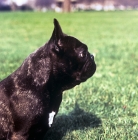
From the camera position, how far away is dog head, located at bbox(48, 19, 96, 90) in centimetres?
315

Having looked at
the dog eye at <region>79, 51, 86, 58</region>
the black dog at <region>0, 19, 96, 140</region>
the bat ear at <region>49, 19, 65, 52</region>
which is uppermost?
the bat ear at <region>49, 19, 65, 52</region>

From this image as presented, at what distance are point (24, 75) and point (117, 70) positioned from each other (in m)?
4.92

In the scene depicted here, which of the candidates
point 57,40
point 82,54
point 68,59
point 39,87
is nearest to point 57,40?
point 57,40

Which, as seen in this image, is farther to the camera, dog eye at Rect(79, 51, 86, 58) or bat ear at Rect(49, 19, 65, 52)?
dog eye at Rect(79, 51, 86, 58)

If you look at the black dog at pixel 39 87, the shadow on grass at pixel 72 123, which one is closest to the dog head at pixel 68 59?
the black dog at pixel 39 87

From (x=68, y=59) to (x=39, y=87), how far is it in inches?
16.0

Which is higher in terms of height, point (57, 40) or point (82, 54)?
point (57, 40)

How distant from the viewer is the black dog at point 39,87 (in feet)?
10.0

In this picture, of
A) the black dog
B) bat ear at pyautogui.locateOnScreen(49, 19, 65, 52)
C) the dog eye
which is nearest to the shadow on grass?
the black dog

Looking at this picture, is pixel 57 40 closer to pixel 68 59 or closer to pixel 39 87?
pixel 68 59

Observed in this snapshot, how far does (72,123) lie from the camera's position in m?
4.46

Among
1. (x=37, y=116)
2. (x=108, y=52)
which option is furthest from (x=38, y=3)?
(x=37, y=116)

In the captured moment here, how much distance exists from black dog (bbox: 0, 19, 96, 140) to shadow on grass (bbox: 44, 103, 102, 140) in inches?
36.9

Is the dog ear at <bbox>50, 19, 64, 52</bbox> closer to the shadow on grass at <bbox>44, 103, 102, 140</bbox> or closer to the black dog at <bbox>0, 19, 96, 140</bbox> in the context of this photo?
the black dog at <bbox>0, 19, 96, 140</bbox>
